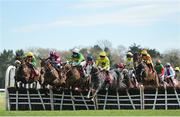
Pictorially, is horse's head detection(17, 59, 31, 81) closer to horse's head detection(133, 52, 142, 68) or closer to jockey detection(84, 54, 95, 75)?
jockey detection(84, 54, 95, 75)

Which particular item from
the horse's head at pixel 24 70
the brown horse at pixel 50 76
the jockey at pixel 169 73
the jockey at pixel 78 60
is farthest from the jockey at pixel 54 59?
the jockey at pixel 169 73

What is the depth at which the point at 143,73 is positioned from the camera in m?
22.0

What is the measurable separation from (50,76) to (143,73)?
405 cm

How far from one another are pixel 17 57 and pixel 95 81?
404cm

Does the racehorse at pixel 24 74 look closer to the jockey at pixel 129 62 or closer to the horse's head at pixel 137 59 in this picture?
the jockey at pixel 129 62

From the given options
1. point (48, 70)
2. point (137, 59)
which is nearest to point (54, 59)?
point (48, 70)

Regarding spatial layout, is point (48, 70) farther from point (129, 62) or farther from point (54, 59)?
point (129, 62)

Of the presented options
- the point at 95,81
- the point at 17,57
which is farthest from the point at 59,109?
the point at 17,57

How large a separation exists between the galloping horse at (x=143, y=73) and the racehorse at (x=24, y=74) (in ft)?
14.7

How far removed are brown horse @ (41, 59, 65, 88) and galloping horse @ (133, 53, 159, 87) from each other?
10.8 feet

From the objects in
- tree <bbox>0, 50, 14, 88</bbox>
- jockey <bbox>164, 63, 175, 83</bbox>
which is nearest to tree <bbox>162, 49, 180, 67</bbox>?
tree <bbox>0, 50, 14, 88</bbox>

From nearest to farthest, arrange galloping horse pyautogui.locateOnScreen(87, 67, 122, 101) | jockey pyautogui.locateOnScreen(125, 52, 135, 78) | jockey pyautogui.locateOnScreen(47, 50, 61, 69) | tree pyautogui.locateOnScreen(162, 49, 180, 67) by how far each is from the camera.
Result: galloping horse pyautogui.locateOnScreen(87, 67, 122, 101)
jockey pyautogui.locateOnScreen(47, 50, 61, 69)
jockey pyautogui.locateOnScreen(125, 52, 135, 78)
tree pyautogui.locateOnScreen(162, 49, 180, 67)

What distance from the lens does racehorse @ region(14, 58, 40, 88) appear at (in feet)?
73.4

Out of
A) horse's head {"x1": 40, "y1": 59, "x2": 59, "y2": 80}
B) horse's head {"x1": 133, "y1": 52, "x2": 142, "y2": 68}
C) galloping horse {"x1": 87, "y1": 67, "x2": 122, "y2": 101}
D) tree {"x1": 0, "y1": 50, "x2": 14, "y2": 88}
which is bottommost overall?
galloping horse {"x1": 87, "y1": 67, "x2": 122, "y2": 101}
